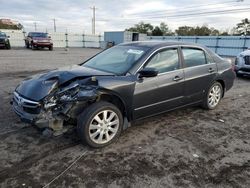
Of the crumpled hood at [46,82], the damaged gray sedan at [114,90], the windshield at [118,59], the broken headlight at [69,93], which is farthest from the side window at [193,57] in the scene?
the broken headlight at [69,93]

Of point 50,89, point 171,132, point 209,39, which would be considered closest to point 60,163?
point 50,89

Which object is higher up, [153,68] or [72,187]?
[153,68]

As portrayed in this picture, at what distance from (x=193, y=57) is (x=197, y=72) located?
336mm

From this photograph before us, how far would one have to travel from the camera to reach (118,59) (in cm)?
435

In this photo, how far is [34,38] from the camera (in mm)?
24562

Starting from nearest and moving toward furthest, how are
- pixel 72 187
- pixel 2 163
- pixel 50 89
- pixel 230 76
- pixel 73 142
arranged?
pixel 72 187, pixel 2 163, pixel 50 89, pixel 73 142, pixel 230 76

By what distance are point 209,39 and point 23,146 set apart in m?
26.0

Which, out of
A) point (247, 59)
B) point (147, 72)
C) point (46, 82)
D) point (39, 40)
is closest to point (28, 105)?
point (46, 82)

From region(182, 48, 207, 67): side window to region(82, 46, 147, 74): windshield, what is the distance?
100 cm

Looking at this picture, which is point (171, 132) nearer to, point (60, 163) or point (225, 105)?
point (60, 163)

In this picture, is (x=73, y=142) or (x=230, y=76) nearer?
(x=73, y=142)

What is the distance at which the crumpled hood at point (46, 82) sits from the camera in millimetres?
3408

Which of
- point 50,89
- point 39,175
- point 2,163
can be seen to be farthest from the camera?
point 50,89

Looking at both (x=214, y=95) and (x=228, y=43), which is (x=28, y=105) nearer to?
(x=214, y=95)
